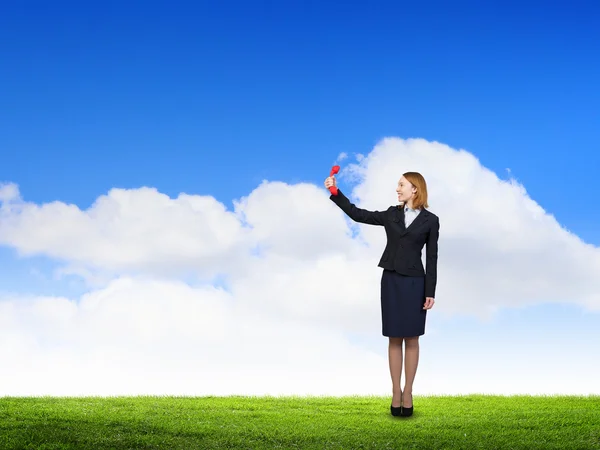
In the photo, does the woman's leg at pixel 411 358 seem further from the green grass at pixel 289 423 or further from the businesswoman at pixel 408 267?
the green grass at pixel 289 423

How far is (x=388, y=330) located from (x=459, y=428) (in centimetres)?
182

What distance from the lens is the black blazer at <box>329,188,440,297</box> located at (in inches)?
340

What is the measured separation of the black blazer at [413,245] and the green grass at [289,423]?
76.1 inches

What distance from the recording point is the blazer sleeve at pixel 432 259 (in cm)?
860

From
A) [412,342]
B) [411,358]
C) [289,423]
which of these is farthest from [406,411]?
[289,423]

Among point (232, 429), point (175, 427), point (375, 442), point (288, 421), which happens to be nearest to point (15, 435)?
point (175, 427)

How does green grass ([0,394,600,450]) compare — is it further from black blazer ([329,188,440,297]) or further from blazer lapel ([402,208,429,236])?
blazer lapel ([402,208,429,236])

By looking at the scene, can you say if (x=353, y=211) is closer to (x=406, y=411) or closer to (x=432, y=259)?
(x=432, y=259)

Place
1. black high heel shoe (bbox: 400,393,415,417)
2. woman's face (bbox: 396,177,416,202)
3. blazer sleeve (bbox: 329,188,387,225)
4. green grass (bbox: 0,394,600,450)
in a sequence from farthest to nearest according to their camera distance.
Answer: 1. black high heel shoe (bbox: 400,393,415,417)
2. blazer sleeve (bbox: 329,188,387,225)
3. woman's face (bbox: 396,177,416,202)
4. green grass (bbox: 0,394,600,450)

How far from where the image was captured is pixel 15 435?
8.55m

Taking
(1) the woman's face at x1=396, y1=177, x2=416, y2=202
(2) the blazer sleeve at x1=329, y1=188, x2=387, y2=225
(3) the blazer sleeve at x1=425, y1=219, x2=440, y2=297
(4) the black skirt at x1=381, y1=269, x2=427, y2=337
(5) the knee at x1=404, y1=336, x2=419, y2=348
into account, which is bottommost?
(5) the knee at x1=404, y1=336, x2=419, y2=348

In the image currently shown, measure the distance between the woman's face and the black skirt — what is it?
92 centimetres

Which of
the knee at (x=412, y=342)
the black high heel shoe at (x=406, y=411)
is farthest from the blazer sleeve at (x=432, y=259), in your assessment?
the black high heel shoe at (x=406, y=411)

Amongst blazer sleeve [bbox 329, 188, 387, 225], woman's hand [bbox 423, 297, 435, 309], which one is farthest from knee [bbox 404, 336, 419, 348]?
blazer sleeve [bbox 329, 188, 387, 225]
